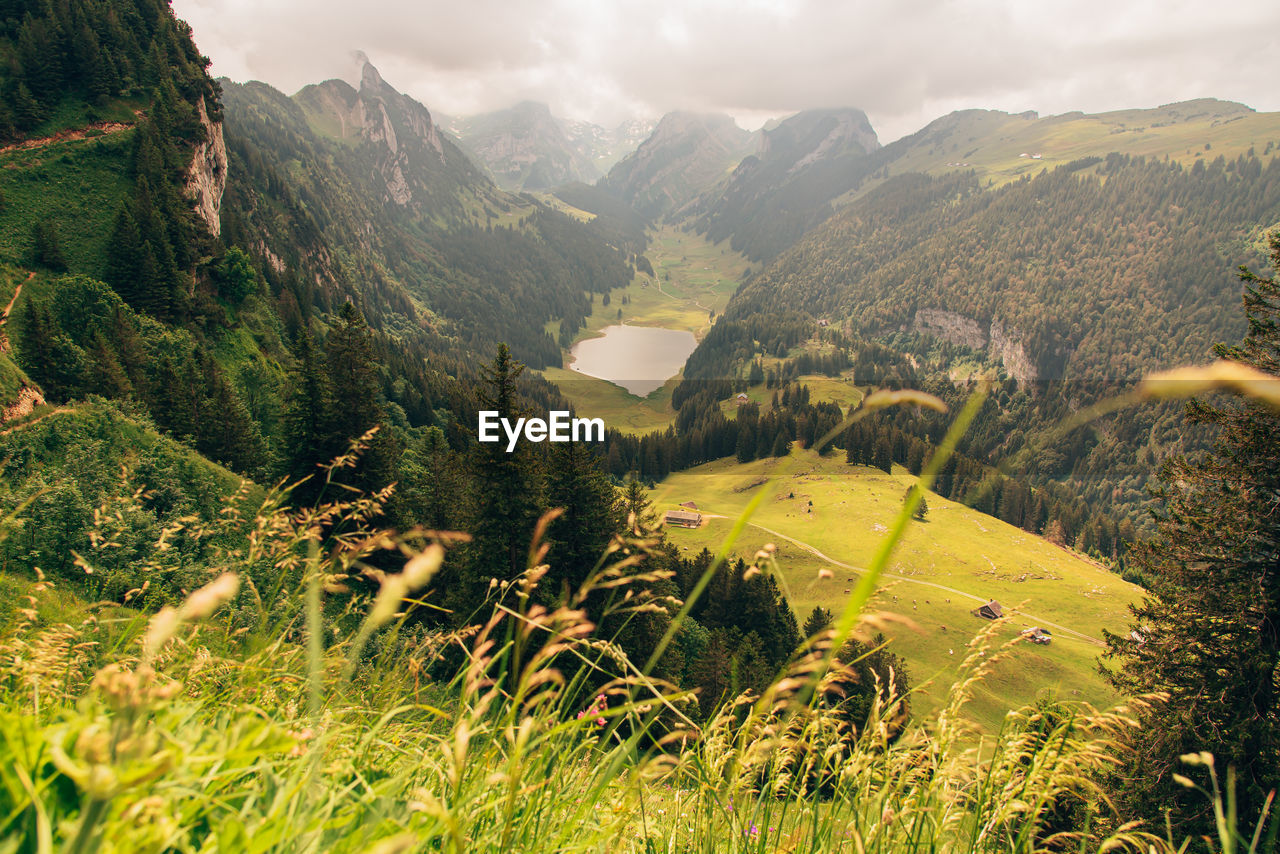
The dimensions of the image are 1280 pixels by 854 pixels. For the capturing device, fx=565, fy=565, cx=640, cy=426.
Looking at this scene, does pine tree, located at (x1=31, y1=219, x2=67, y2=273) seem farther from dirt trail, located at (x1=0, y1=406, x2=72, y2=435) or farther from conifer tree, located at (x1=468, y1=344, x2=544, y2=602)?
conifer tree, located at (x1=468, y1=344, x2=544, y2=602)

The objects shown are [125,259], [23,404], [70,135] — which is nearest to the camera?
[23,404]

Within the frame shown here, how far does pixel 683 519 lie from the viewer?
7850 centimetres

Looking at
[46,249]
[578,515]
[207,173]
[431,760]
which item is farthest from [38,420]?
[207,173]

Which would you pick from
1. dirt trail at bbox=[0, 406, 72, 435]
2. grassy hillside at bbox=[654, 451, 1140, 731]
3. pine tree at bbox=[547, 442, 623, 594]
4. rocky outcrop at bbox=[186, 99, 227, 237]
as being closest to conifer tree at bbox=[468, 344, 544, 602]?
pine tree at bbox=[547, 442, 623, 594]

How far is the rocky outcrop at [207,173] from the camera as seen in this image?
5484cm

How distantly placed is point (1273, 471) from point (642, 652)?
20.3 metres

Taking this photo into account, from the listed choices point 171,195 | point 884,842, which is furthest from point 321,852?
point 171,195

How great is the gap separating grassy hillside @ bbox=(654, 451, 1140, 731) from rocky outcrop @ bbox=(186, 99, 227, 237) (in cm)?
5454

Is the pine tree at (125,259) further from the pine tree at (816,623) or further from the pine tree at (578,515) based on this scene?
the pine tree at (816,623)

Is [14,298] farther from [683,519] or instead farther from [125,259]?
[683,519]

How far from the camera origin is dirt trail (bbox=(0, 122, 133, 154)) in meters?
41.2

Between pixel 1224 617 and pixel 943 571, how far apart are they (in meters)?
58.8

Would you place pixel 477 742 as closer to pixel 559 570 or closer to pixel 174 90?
pixel 559 570

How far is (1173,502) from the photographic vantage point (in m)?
16.9
